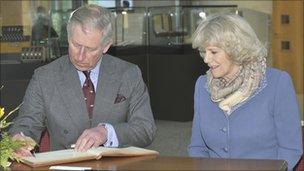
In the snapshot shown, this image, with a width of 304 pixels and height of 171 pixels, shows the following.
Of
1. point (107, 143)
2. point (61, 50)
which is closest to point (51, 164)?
point (107, 143)

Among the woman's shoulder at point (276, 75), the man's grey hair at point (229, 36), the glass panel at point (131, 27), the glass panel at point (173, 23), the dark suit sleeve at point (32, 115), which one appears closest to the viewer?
the man's grey hair at point (229, 36)

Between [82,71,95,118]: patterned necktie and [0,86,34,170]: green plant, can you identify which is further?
[82,71,95,118]: patterned necktie

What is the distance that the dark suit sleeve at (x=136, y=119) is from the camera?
2.86 meters

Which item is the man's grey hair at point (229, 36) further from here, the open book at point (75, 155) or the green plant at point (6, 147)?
the green plant at point (6, 147)

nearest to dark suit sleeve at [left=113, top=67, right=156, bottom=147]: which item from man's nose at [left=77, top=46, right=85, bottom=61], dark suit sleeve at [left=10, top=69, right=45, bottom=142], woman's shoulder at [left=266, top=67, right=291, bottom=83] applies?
man's nose at [left=77, top=46, right=85, bottom=61]

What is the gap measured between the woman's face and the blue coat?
188 mm

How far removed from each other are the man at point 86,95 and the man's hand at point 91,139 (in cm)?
14

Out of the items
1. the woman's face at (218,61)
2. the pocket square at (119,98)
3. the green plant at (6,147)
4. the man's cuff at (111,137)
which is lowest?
the man's cuff at (111,137)

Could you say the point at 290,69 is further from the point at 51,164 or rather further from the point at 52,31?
the point at 51,164

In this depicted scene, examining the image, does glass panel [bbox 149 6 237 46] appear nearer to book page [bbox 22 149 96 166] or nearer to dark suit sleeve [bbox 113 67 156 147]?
dark suit sleeve [bbox 113 67 156 147]

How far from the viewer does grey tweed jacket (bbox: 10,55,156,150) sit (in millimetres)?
2930

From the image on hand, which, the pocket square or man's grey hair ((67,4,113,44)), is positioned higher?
man's grey hair ((67,4,113,44))

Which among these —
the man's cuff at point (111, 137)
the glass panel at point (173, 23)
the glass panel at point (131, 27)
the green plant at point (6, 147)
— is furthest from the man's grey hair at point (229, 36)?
the glass panel at point (131, 27)

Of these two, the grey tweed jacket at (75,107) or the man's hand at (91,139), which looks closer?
the man's hand at (91,139)
